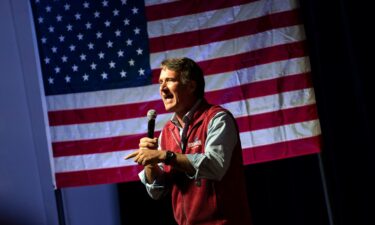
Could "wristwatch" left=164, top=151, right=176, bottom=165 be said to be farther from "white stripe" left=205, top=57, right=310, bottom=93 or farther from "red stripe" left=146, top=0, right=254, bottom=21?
"red stripe" left=146, top=0, right=254, bottom=21

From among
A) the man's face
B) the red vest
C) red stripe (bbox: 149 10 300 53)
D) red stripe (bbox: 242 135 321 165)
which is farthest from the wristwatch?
red stripe (bbox: 149 10 300 53)

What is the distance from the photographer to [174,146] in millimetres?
1588

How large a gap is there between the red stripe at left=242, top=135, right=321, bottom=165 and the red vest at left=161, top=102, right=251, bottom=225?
0.93 m

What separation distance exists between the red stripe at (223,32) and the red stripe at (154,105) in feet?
0.96

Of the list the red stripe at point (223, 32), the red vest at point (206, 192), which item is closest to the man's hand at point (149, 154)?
the red vest at point (206, 192)

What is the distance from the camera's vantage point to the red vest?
1.46 meters

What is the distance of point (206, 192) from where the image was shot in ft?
4.82

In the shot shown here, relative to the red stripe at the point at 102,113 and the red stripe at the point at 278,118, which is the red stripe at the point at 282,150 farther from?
the red stripe at the point at 102,113

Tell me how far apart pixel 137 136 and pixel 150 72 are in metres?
0.38

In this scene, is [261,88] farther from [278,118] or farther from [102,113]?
[102,113]

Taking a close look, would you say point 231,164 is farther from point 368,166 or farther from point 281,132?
point 368,166

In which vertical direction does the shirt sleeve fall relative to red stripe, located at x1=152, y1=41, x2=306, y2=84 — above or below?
below

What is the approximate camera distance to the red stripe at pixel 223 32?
2438 millimetres

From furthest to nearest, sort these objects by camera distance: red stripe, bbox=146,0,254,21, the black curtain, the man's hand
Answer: red stripe, bbox=146,0,254,21 → the black curtain → the man's hand
